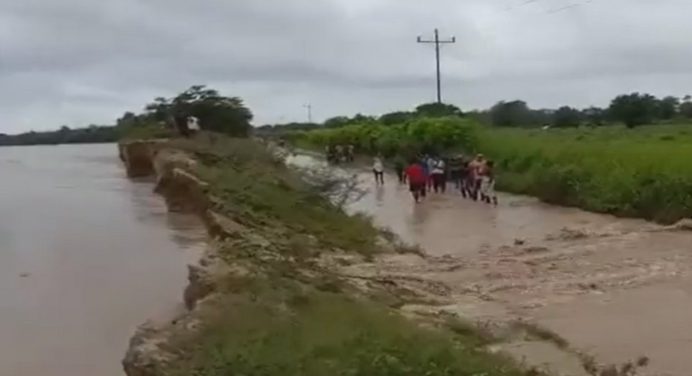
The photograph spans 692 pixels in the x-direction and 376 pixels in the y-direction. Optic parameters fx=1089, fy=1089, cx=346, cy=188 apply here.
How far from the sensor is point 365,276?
15844 millimetres

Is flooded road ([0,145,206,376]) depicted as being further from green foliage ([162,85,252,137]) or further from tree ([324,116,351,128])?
tree ([324,116,351,128])

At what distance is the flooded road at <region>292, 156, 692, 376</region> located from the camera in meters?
11.4

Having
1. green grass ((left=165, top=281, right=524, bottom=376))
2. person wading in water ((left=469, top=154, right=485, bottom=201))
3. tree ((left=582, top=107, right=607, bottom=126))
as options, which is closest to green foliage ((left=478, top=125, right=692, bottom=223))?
person wading in water ((left=469, top=154, right=485, bottom=201))

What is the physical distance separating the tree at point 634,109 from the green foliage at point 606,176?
93.6 ft

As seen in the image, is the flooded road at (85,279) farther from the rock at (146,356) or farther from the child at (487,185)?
the child at (487,185)

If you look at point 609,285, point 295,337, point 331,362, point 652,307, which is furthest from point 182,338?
point 609,285

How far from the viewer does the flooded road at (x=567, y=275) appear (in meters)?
11.4

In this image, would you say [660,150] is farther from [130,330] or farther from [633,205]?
[130,330]

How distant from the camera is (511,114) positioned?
80.7m

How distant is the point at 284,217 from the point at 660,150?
46.0ft

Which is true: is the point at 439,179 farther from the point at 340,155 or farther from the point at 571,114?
the point at 571,114

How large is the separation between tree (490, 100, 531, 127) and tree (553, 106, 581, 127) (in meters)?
2.12

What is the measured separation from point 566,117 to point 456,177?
140ft

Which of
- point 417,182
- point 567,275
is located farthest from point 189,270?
point 417,182
